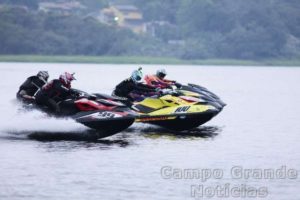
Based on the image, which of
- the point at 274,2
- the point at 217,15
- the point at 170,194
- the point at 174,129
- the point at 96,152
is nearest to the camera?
the point at 170,194

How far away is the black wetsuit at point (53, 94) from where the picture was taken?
1196 inches

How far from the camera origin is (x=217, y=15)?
160000 mm

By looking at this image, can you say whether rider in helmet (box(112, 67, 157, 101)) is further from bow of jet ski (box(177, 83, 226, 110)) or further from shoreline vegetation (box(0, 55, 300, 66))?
shoreline vegetation (box(0, 55, 300, 66))

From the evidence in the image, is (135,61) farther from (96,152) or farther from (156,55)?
(96,152)

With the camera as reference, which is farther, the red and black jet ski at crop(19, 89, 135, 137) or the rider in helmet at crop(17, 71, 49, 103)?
the rider in helmet at crop(17, 71, 49, 103)

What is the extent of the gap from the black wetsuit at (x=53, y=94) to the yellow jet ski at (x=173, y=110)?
3.13m

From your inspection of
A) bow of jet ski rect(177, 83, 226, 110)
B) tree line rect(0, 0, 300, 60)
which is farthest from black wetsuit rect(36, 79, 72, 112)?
tree line rect(0, 0, 300, 60)

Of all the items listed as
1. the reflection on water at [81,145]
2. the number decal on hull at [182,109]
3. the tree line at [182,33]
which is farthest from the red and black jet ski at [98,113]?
the tree line at [182,33]

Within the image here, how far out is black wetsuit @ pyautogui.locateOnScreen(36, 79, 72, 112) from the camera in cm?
3038

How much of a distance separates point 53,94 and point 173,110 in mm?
4403

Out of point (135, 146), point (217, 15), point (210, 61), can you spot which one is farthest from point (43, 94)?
point (217, 15)

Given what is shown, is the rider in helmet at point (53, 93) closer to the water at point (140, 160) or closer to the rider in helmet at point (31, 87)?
the water at point (140, 160)

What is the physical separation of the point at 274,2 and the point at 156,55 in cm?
3715

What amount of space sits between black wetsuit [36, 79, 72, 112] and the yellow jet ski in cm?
313
